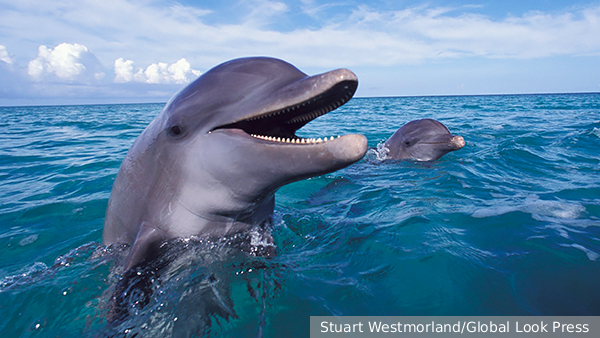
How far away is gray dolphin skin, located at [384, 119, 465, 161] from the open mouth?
22.5 feet

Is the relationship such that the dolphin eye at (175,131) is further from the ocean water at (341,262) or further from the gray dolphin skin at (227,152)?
the ocean water at (341,262)

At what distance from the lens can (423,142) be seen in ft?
32.6

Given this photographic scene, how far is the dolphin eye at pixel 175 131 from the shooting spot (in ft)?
11.5

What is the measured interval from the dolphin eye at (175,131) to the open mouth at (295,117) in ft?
1.38

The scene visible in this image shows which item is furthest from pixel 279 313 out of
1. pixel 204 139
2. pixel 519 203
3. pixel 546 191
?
pixel 546 191

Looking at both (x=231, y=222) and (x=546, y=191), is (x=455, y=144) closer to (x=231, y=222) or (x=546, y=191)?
(x=546, y=191)

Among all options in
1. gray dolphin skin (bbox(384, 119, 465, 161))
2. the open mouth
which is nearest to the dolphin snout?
gray dolphin skin (bbox(384, 119, 465, 161))

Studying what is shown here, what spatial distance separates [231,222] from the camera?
388 cm

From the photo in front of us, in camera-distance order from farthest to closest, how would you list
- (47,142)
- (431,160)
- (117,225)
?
(47,142) → (431,160) → (117,225)

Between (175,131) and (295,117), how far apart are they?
1.20 meters

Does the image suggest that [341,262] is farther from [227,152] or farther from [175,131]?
[175,131]

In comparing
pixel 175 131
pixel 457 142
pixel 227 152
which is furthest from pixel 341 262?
pixel 457 142

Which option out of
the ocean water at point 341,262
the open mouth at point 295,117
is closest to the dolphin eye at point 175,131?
the open mouth at point 295,117

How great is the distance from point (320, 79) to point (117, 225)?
305 cm
